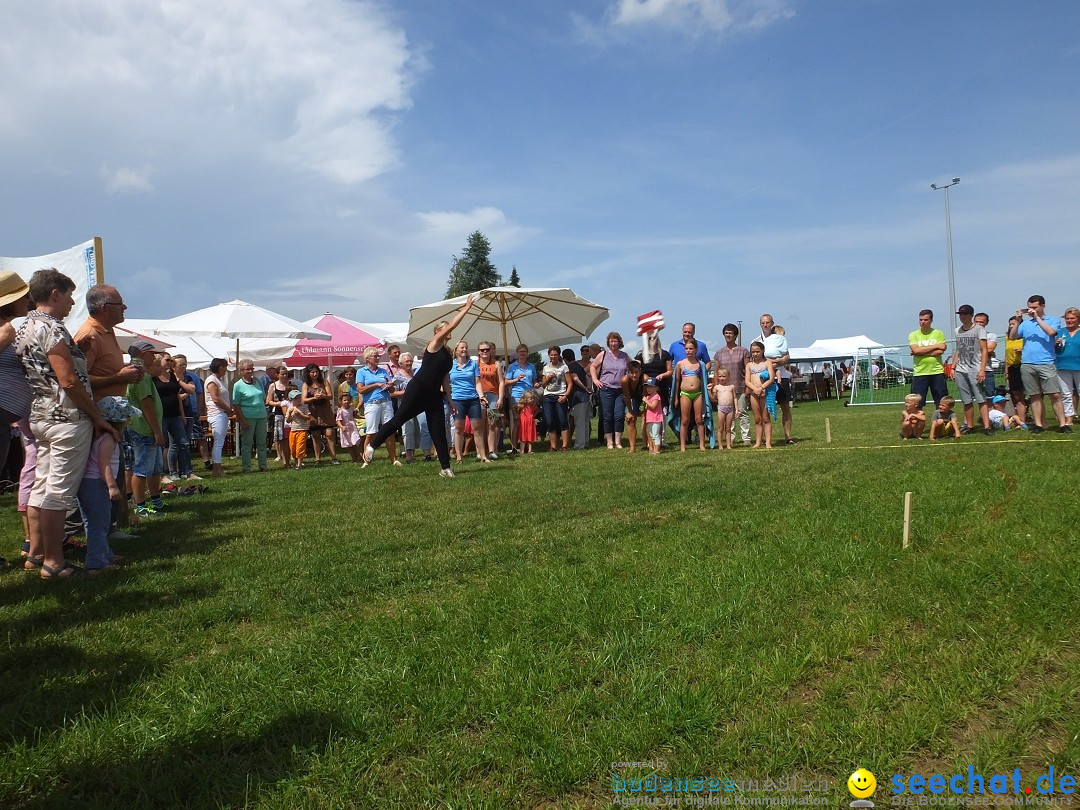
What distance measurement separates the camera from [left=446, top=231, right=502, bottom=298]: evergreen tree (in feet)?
227

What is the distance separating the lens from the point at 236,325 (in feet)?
51.2

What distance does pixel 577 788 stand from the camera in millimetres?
2215

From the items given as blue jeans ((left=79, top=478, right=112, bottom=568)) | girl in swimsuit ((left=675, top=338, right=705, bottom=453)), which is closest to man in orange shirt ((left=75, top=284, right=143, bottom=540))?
blue jeans ((left=79, top=478, right=112, bottom=568))

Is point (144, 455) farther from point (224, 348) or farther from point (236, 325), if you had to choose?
point (224, 348)

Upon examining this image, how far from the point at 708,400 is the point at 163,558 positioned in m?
8.91

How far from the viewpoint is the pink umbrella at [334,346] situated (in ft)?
59.6

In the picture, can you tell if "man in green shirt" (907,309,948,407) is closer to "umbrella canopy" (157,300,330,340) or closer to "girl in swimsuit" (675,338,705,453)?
"girl in swimsuit" (675,338,705,453)

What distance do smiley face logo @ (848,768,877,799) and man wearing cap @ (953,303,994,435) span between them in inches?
417

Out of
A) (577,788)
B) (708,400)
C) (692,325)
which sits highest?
(692,325)

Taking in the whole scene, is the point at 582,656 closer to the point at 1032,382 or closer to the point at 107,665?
the point at 107,665

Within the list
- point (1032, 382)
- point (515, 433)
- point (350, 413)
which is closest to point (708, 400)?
point (515, 433)

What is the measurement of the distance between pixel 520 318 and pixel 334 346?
5855 mm

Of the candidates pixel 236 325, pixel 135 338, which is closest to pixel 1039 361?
pixel 236 325

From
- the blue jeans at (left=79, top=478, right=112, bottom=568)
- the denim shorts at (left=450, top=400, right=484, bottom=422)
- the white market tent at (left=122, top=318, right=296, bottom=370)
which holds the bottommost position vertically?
the blue jeans at (left=79, top=478, right=112, bottom=568)
